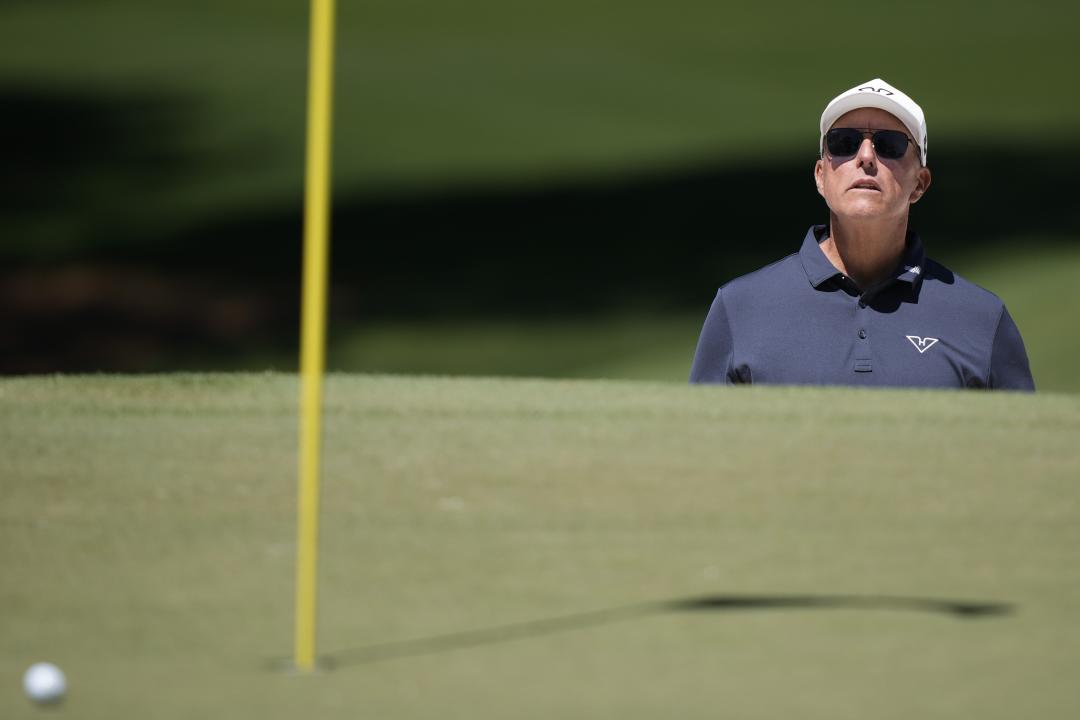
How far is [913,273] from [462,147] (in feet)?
28.6

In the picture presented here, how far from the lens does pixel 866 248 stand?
4.82 meters

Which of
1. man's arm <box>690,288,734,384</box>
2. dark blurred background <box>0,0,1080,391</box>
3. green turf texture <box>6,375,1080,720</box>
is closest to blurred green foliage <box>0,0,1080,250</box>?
dark blurred background <box>0,0,1080,391</box>

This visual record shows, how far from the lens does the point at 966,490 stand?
3.31 m

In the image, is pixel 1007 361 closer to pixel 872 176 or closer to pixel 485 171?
pixel 872 176

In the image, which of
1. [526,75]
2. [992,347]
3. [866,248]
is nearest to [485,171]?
[526,75]

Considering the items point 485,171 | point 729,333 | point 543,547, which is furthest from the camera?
point 485,171

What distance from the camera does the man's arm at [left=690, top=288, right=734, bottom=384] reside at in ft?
16.0

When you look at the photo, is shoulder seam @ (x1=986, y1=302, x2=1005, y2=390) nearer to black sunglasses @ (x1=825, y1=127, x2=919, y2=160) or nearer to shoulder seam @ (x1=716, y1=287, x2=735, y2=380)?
black sunglasses @ (x1=825, y1=127, x2=919, y2=160)

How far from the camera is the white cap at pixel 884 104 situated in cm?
463

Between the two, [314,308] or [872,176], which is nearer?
[314,308]

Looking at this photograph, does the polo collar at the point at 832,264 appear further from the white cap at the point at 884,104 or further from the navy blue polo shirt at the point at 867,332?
the white cap at the point at 884,104

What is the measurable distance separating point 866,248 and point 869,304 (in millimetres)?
140

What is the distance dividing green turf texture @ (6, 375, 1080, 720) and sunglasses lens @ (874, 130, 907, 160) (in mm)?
835

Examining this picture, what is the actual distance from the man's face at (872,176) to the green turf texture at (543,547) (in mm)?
771
